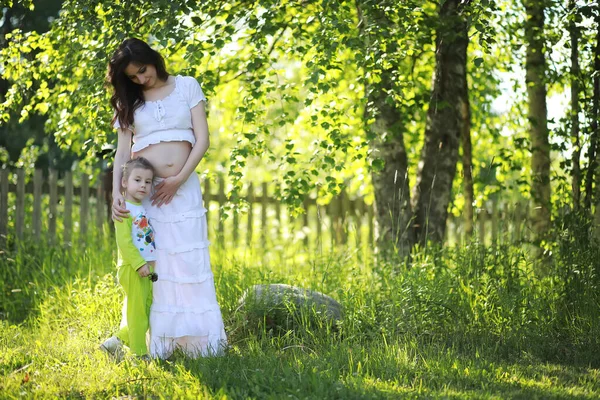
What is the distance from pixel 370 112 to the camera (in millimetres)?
6539

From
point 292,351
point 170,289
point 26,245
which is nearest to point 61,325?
point 170,289

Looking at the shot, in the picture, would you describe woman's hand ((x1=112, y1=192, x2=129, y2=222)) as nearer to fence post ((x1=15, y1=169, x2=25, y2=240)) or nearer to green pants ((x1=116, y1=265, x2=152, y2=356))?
green pants ((x1=116, y1=265, x2=152, y2=356))

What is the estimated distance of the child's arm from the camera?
4.48 metres

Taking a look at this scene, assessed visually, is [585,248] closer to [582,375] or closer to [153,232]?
[582,375]

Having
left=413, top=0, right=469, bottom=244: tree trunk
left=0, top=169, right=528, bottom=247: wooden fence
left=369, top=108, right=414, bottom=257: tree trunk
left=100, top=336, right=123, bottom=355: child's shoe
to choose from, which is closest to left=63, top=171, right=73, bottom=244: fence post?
left=0, top=169, right=528, bottom=247: wooden fence

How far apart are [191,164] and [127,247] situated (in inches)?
25.2

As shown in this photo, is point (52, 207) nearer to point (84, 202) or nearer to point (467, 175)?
point (84, 202)

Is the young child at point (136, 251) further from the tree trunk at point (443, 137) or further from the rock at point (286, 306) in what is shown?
the tree trunk at point (443, 137)

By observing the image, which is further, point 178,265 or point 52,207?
point 52,207

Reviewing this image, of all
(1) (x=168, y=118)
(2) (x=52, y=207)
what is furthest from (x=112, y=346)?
(2) (x=52, y=207)

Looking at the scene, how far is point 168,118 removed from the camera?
4711 mm

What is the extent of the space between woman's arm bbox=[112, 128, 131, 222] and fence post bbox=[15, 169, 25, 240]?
4.71 m

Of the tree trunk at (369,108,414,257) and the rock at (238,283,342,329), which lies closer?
the rock at (238,283,342,329)

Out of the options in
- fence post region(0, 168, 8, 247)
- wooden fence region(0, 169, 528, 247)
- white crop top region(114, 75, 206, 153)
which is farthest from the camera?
wooden fence region(0, 169, 528, 247)
